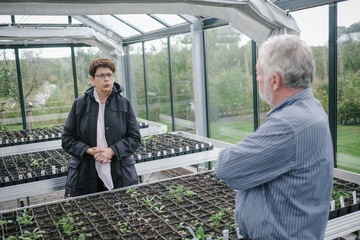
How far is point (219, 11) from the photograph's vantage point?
3002 millimetres

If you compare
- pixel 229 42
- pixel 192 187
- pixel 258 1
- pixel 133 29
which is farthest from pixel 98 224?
pixel 133 29

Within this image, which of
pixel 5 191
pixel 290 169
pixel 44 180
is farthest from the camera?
pixel 44 180

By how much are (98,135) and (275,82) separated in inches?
69.9

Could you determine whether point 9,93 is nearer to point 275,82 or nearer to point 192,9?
point 192,9

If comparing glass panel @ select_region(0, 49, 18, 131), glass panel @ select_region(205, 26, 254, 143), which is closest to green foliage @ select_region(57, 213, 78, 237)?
glass panel @ select_region(205, 26, 254, 143)

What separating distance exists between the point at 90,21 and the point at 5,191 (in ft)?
17.4

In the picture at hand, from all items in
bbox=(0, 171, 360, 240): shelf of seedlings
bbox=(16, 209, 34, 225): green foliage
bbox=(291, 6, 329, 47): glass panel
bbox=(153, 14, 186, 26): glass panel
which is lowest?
bbox=(0, 171, 360, 240): shelf of seedlings

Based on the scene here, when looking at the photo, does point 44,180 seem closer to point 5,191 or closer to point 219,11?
point 5,191

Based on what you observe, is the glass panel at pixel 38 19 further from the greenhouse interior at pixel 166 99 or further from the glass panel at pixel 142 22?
the glass panel at pixel 142 22

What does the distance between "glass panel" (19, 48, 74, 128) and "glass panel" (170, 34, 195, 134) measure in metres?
3.02

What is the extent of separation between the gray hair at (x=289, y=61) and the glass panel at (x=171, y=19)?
16.4 feet

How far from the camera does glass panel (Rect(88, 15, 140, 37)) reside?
7.66 m

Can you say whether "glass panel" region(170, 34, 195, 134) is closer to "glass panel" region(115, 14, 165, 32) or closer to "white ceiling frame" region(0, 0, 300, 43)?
"glass panel" region(115, 14, 165, 32)

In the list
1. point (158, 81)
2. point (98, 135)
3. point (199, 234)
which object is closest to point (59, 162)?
point (98, 135)
